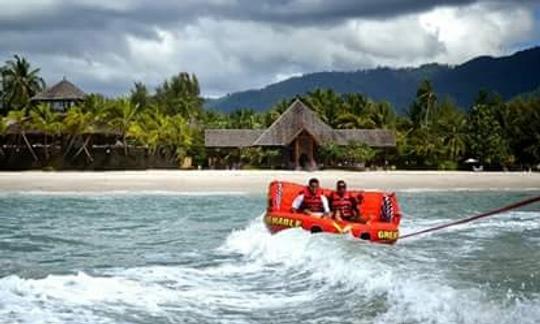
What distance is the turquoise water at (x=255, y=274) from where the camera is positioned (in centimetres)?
910

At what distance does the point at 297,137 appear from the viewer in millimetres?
54000

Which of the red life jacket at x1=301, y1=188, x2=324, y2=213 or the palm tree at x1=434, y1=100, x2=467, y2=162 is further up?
the palm tree at x1=434, y1=100, x2=467, y2=162

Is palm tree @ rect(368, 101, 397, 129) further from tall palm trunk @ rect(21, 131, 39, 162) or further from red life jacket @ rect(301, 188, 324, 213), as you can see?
red life jacket @ rect(301, 188, 324, 213)

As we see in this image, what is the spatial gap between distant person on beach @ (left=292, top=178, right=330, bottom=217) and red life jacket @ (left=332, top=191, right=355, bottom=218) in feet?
0.63

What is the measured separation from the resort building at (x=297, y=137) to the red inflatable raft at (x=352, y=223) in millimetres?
35870

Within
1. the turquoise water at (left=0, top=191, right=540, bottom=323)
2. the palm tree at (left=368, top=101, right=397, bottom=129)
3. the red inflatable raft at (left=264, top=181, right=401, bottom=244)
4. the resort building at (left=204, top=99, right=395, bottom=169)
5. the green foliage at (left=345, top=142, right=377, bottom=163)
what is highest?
the palm tree at (left=368, top=101, right=397, bottom=129)

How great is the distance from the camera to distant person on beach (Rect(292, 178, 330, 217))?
16.0m

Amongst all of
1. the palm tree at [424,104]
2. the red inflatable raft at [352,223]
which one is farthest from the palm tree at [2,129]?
the red inflatable raft at [352,223]

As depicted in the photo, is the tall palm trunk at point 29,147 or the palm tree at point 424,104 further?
the palm tree at point 424,104

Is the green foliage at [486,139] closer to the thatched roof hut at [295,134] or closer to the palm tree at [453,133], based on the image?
the palm tree at [453,133]

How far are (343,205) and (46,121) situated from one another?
136ft

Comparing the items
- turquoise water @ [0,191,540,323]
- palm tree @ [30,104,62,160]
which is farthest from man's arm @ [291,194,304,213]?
palm tree @ [30,104,62,160]

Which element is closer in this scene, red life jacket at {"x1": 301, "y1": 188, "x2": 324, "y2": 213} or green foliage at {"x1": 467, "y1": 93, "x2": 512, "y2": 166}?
red life jacket at {"x1": 301, "y1": 188, "x2": 324, "y2": 213}

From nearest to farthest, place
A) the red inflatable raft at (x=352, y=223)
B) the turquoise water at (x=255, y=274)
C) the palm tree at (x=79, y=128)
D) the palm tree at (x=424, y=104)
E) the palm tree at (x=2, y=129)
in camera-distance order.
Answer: the turquoise water at (x=255, y=274) → the red inflatable raft at (x=352, y=223) → the palm tree at (x=79, y=128) → the palm tree at (x=2, y=129) → the palm tree at (x=424, y=104)
